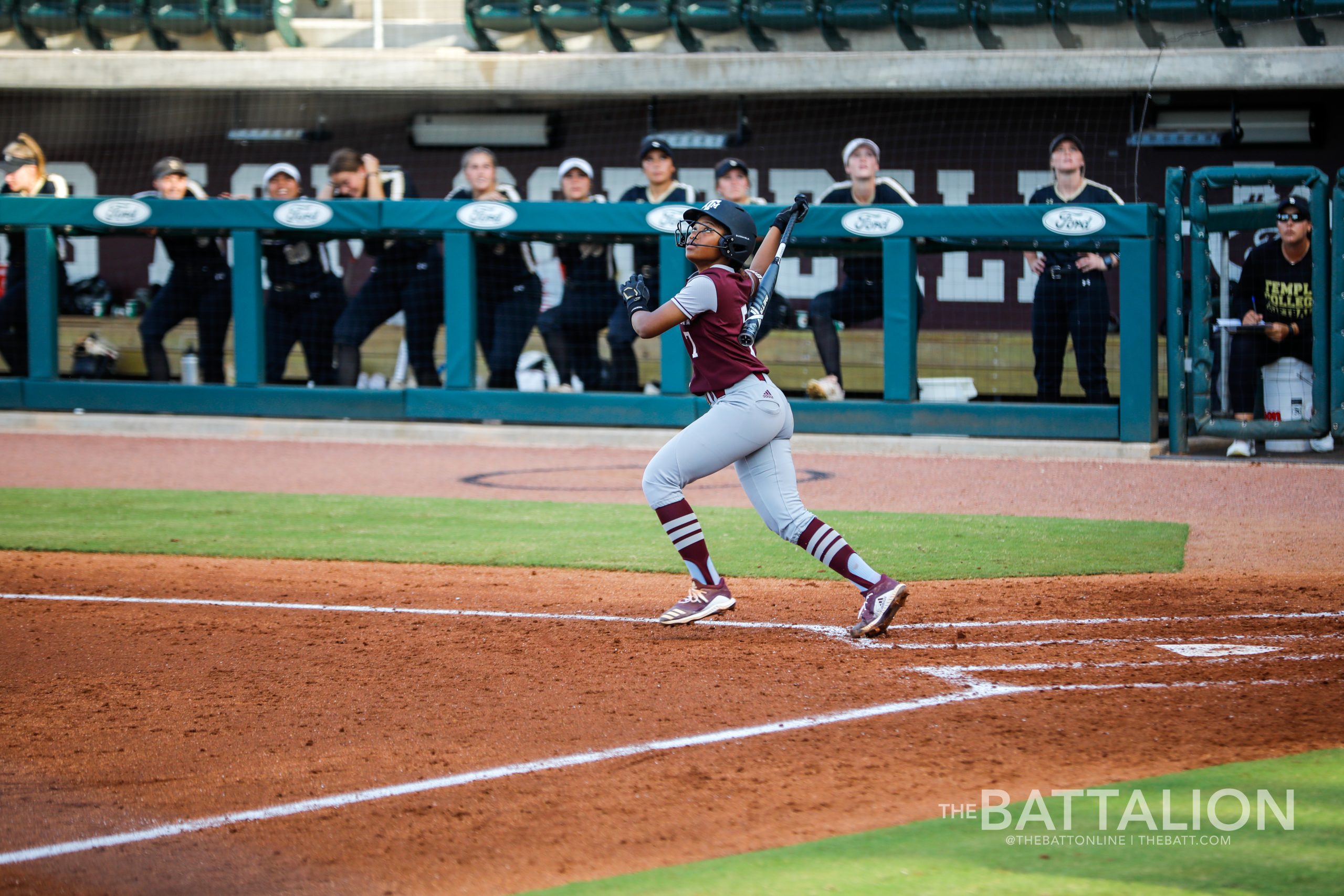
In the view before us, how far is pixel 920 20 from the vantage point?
17406 mm

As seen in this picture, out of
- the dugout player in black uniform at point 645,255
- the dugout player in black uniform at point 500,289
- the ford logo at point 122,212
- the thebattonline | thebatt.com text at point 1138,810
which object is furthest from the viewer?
the ford logo at point 122,212

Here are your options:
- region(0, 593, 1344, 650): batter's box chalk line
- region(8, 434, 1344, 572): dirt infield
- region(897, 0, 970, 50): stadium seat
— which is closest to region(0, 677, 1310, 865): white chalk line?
region(0, 593, 1344, 650): batter's box chalk line

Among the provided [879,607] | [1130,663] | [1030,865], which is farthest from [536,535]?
[1030,865]

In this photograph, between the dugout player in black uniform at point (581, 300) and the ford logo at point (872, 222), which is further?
the dugout player in black uniform at point (581, 300)

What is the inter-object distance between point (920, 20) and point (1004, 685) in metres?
13.9

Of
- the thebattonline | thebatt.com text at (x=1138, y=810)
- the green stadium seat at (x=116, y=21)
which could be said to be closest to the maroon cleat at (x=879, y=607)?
the thebattonline | thebatt.com text at (x=1138, y=810)

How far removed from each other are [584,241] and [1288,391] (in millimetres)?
6008

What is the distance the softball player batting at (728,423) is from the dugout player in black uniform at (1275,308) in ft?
21.7

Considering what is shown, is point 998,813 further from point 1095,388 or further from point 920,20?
point 920,20

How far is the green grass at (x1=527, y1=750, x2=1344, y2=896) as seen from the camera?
3.21m

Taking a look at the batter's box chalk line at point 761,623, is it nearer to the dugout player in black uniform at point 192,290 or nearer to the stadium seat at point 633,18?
the dugout player in black uniform at point 192,290

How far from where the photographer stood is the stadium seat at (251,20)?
64.0ft

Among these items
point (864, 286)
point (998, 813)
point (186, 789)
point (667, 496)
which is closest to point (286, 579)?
point (667, 496)

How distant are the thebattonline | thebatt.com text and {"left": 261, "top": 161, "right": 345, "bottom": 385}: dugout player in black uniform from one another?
10.7m
